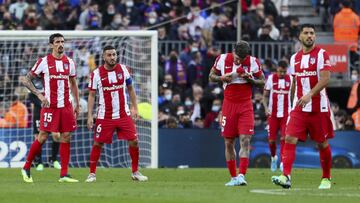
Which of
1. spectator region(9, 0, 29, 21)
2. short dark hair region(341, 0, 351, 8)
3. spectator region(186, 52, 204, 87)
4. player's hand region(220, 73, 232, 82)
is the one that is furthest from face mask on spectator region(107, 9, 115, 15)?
player's hand region(220, 73, 232, 82)

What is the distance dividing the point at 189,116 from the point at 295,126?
41.2 feet

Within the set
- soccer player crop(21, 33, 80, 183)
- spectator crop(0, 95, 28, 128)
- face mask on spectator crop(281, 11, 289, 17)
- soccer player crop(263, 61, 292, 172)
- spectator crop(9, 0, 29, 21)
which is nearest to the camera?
soccer player crop(21, 33, 80, 183)

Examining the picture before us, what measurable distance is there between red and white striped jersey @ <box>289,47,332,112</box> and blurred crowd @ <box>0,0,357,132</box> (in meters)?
11.9

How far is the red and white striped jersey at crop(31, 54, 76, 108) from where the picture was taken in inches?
763

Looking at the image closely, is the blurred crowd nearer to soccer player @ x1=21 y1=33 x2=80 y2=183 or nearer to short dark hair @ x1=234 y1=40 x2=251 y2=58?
soccer player @ x1=21 y1=33 x2=80 y2=183

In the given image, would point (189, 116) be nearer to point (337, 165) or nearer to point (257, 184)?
point (337, 165)

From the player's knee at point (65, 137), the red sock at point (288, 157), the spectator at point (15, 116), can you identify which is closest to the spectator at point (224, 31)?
the spectator at point (15, 116)

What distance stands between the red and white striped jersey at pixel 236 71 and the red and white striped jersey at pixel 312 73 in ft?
4.09

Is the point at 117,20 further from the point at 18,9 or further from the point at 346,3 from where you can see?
the point at 346,3

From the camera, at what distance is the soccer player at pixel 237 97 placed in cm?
1822

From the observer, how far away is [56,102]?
63.6 ft

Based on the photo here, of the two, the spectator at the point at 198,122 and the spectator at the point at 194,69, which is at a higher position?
the spectator at the point at 194,69

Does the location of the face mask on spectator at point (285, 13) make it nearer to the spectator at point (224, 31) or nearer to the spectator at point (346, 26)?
the spectator at point (346, 26)

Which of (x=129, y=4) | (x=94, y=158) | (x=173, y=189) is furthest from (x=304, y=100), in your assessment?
(x=129, y=4)
